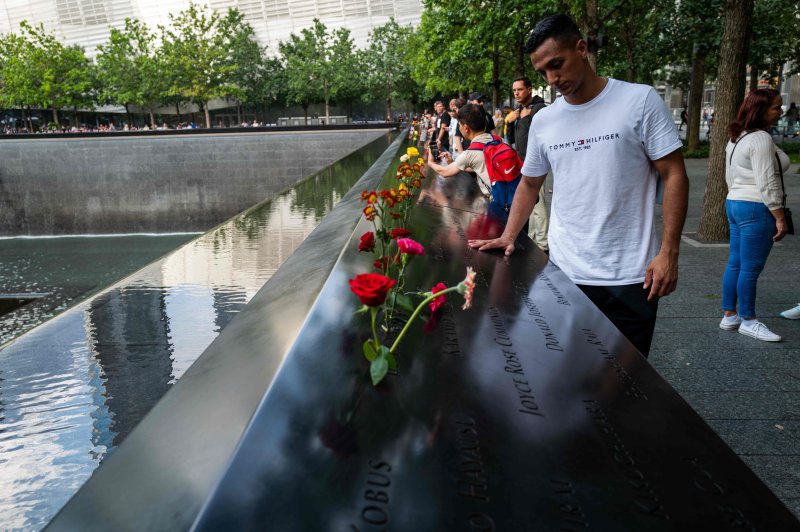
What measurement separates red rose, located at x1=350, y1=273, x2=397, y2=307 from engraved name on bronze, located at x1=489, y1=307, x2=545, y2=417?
41cm

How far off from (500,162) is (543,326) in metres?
2.79

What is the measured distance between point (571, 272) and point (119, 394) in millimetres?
1726

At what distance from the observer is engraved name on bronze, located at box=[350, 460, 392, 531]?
39.4 inches

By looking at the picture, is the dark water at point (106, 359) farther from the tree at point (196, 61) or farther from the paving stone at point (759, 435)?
the tree at point (196, 61)

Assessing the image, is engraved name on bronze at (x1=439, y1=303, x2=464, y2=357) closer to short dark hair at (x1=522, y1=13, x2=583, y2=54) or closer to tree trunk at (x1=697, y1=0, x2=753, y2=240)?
short dark hair at (x1=522, y1=13, x2=583, y2=54)

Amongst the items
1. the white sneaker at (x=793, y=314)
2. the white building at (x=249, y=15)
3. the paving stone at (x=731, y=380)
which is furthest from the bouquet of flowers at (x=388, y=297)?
the white building at (x=249, y=15)

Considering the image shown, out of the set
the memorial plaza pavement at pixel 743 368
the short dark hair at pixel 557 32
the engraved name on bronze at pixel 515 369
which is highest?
the short dark hair at pixel 557 32

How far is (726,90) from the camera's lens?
7.23 meters

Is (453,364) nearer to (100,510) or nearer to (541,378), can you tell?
(541,378)

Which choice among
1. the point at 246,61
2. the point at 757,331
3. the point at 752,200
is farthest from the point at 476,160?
the point at 246,61

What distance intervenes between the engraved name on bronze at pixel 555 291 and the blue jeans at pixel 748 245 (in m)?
2.41

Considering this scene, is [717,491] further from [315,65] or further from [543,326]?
[315,65]

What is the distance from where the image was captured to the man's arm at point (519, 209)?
273 cm

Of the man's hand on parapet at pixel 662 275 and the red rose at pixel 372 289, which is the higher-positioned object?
the red rose at pixel 372 289
